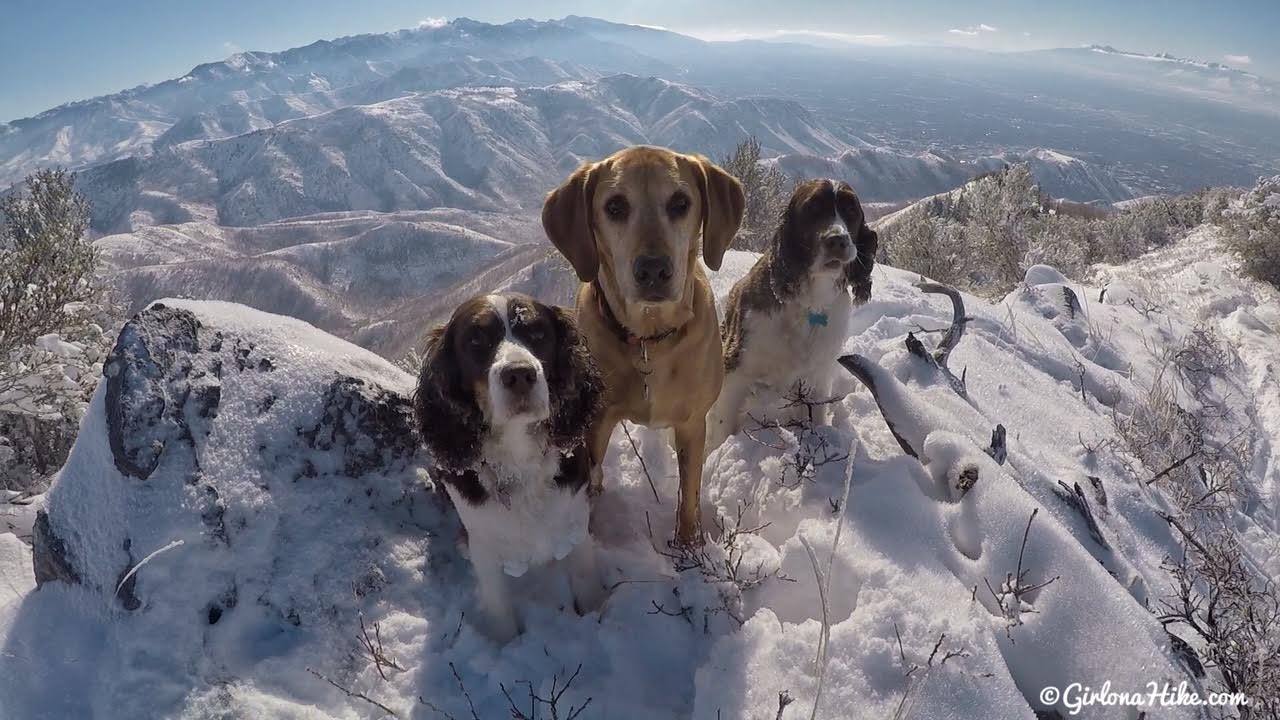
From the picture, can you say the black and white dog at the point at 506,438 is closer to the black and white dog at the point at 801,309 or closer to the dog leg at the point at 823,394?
the black and white dog at the point at 801,309

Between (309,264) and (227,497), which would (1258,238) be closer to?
(227,497)

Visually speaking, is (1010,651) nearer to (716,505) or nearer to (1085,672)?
(1085,672)

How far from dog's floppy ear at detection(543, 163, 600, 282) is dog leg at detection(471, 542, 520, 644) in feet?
5.10

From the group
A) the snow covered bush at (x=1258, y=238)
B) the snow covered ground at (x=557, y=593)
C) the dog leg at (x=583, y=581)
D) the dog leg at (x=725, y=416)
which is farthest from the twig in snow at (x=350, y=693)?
the snow covered bush at (x=1258, y=238)

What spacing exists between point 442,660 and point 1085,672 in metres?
2.65

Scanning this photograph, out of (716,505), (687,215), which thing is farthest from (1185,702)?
(687,215)

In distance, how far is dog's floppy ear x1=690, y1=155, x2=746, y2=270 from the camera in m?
3.20

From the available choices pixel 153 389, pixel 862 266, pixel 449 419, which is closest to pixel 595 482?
pixel 449 419

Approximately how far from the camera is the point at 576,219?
313cm

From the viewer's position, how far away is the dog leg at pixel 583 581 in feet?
10.1

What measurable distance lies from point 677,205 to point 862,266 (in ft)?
7.44

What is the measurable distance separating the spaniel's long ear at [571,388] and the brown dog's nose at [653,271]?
468mm

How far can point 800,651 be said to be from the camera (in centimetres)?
237

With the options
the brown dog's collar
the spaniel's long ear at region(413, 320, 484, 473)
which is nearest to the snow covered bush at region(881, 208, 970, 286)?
the brown dog's collar
